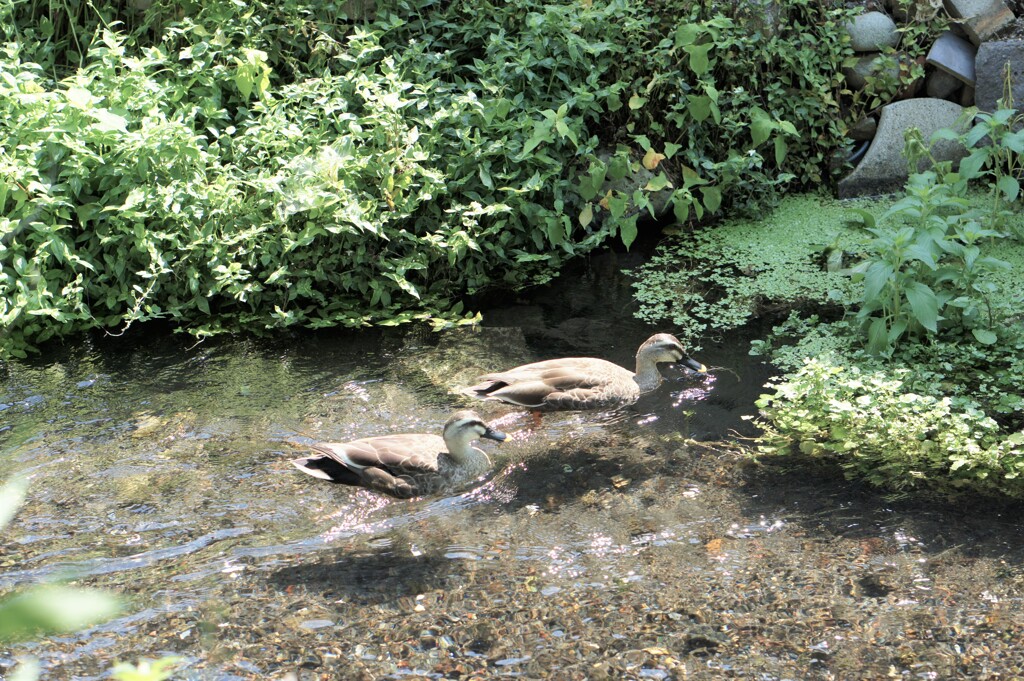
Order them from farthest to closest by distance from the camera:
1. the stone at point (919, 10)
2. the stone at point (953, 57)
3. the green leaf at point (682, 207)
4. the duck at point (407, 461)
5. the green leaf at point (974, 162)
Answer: the stone at point (919, 10) < the stone at point (953, 57) < the green leaf at point (682, 207) < the green leaf at point (974, 162) < the duck at point (407, 461)

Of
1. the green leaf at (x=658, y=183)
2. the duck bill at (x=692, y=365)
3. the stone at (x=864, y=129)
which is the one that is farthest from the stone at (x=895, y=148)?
the duck bill at (x=692, y=365)

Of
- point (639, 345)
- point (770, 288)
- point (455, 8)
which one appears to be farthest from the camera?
point (455, 8)

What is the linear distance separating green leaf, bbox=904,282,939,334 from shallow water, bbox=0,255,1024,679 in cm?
104

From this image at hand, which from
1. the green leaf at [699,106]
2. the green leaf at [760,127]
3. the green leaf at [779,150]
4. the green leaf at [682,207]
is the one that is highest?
the green leaf at [699,106]

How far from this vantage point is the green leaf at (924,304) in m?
6.07

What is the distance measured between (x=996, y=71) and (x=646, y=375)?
4831 millimetres

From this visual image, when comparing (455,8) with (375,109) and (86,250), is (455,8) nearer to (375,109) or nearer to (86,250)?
(375,109)

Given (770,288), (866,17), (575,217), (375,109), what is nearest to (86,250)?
(375,109)

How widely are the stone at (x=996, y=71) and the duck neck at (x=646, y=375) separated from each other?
454 cm

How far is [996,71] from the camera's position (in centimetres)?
852

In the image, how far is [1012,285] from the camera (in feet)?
23.0

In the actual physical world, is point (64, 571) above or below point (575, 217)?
below

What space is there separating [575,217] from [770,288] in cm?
177

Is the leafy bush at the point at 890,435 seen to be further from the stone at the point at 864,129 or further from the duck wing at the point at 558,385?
the stone at the point at 864,129
